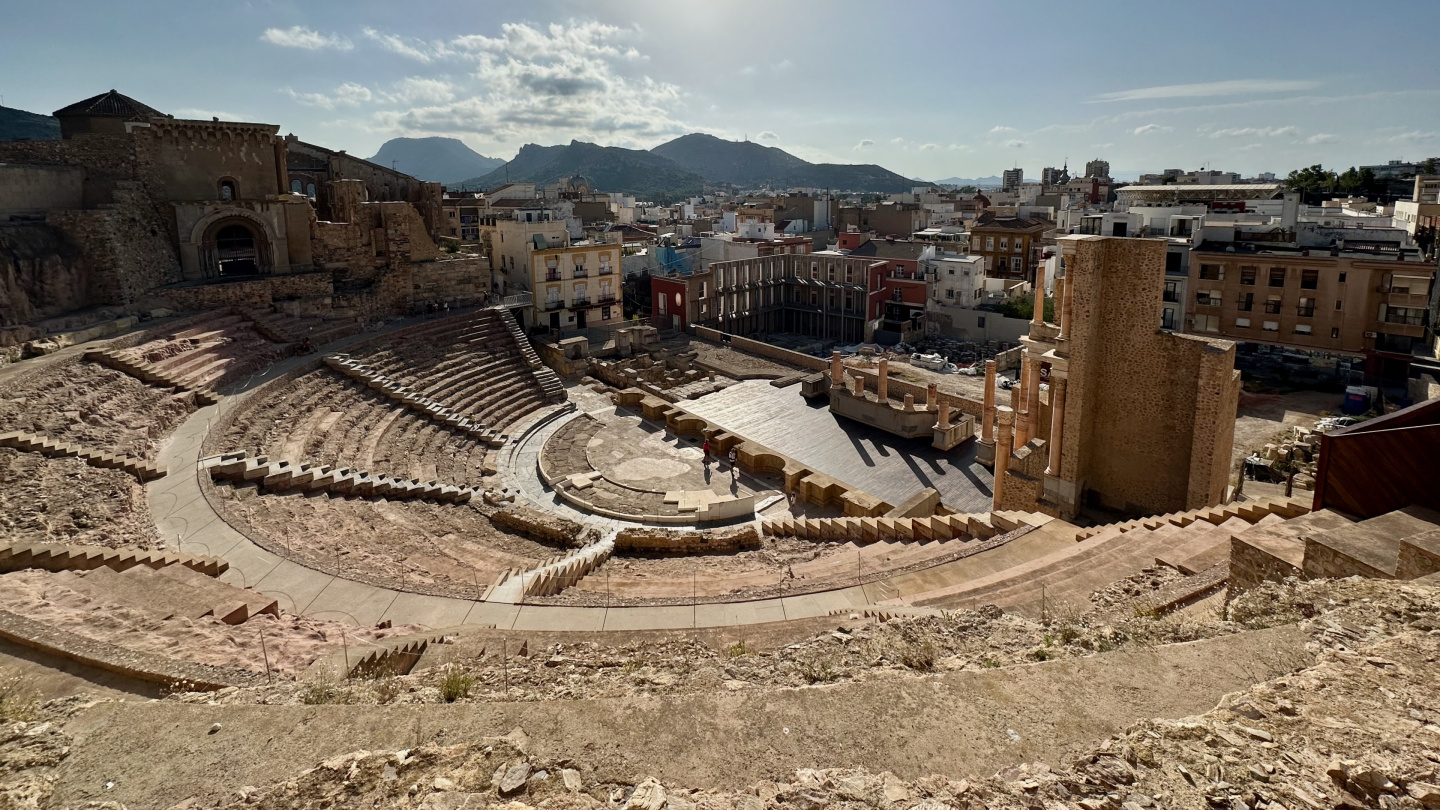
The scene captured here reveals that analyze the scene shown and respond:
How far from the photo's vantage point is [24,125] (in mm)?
76812

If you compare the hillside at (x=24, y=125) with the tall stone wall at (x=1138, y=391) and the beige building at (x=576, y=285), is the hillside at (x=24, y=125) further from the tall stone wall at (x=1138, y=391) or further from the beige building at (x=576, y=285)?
the tall stone wall at (x=1138, y=391)

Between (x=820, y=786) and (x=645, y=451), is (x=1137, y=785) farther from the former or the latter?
(x=645, y=451)

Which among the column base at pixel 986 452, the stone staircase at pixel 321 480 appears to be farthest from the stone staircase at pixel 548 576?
the column base at pixel 986 452

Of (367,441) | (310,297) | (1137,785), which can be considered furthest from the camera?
(310,297)

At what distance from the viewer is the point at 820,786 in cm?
551

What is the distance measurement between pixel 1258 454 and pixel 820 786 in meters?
28.3

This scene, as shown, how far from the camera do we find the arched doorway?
3419cm

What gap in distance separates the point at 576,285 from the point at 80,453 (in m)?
27.9

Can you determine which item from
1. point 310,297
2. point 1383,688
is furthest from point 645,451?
point 1383,688

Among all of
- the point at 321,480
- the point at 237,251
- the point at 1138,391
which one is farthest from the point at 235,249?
the point at 1138,391

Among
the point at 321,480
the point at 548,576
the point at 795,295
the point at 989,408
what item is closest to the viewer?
the point at 548,576

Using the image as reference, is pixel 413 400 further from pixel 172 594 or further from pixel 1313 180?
pixel 1313 180

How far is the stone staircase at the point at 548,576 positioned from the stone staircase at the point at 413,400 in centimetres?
1109

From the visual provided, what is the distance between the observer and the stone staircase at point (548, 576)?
44.2 ft
